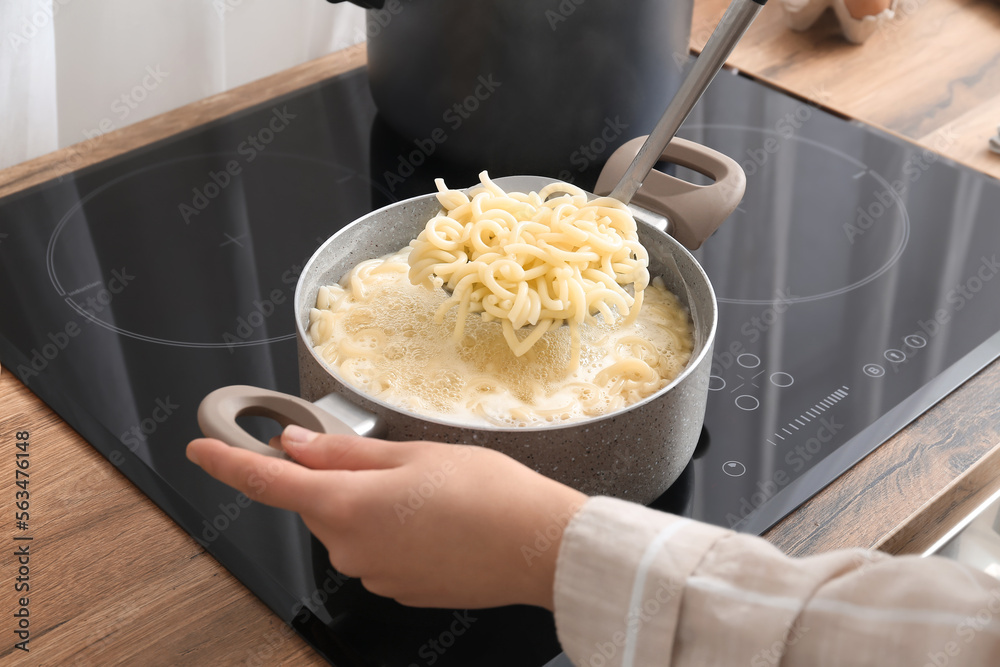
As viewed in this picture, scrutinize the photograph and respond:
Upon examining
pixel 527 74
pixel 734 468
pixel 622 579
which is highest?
pixel 527 74

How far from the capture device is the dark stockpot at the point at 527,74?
3.06 ft

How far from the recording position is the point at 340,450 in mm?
537

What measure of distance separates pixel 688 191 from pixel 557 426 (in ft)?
1.12

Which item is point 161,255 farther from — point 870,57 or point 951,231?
point 870,57

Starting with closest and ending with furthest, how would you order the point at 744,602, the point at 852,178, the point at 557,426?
the point at 744,602 < the point at 557,426 < the point at 852,178

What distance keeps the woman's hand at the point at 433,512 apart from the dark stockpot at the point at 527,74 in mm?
545

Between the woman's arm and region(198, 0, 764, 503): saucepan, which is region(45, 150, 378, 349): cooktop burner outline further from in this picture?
the woman's arm

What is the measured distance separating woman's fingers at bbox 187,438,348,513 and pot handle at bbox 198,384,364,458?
0.08 ft

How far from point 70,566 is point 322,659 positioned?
0.67 ft

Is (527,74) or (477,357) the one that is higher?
(527,74)

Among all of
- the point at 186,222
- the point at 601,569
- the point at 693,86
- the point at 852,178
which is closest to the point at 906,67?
the point at 852,178

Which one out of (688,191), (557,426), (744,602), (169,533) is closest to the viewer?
(744,602)

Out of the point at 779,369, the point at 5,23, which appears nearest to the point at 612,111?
the point at 779,369

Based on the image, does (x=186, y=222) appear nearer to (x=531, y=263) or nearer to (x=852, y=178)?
(x=531, y=263)
